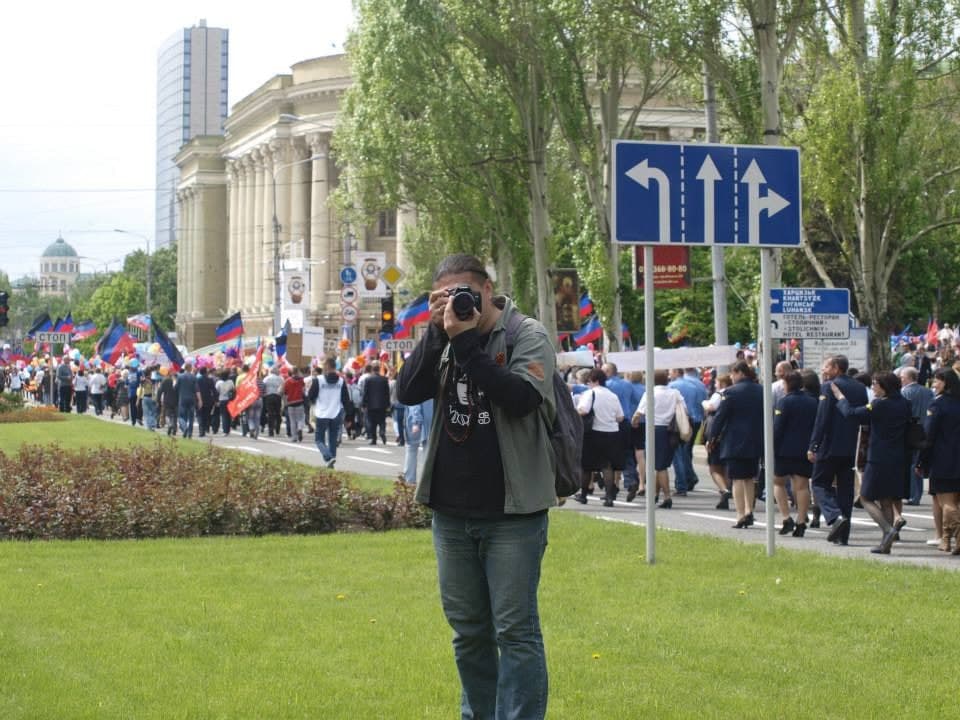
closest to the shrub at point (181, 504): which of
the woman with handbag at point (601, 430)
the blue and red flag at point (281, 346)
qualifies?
the woman with handbag at point (601, 430)

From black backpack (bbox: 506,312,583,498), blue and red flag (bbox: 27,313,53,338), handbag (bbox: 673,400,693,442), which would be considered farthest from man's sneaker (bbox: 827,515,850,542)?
blue and red flag (bbox: 27,313,53,338)

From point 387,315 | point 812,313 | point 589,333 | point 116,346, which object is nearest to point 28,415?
point 387,315

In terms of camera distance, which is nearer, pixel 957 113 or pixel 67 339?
pixel 957 113

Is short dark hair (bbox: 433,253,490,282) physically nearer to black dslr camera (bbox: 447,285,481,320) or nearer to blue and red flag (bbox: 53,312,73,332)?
black dslr camera (bbox: 447,285,481,320)

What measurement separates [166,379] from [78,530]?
92.4 feet

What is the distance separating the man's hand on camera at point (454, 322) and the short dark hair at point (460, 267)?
0.18 meters

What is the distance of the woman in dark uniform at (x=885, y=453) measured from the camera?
51.4ft

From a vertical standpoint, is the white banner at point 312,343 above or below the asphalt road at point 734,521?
above

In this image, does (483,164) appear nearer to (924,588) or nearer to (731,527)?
(731,527)

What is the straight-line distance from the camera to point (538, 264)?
137 feet

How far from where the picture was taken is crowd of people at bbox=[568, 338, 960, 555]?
15.6m

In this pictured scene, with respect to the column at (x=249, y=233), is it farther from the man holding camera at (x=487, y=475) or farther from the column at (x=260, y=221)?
the man holding camera at (x=487, y=475)

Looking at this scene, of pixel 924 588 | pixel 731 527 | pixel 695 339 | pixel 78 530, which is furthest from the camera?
pixel 695 339

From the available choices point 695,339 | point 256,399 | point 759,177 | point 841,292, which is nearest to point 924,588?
point 759,177
